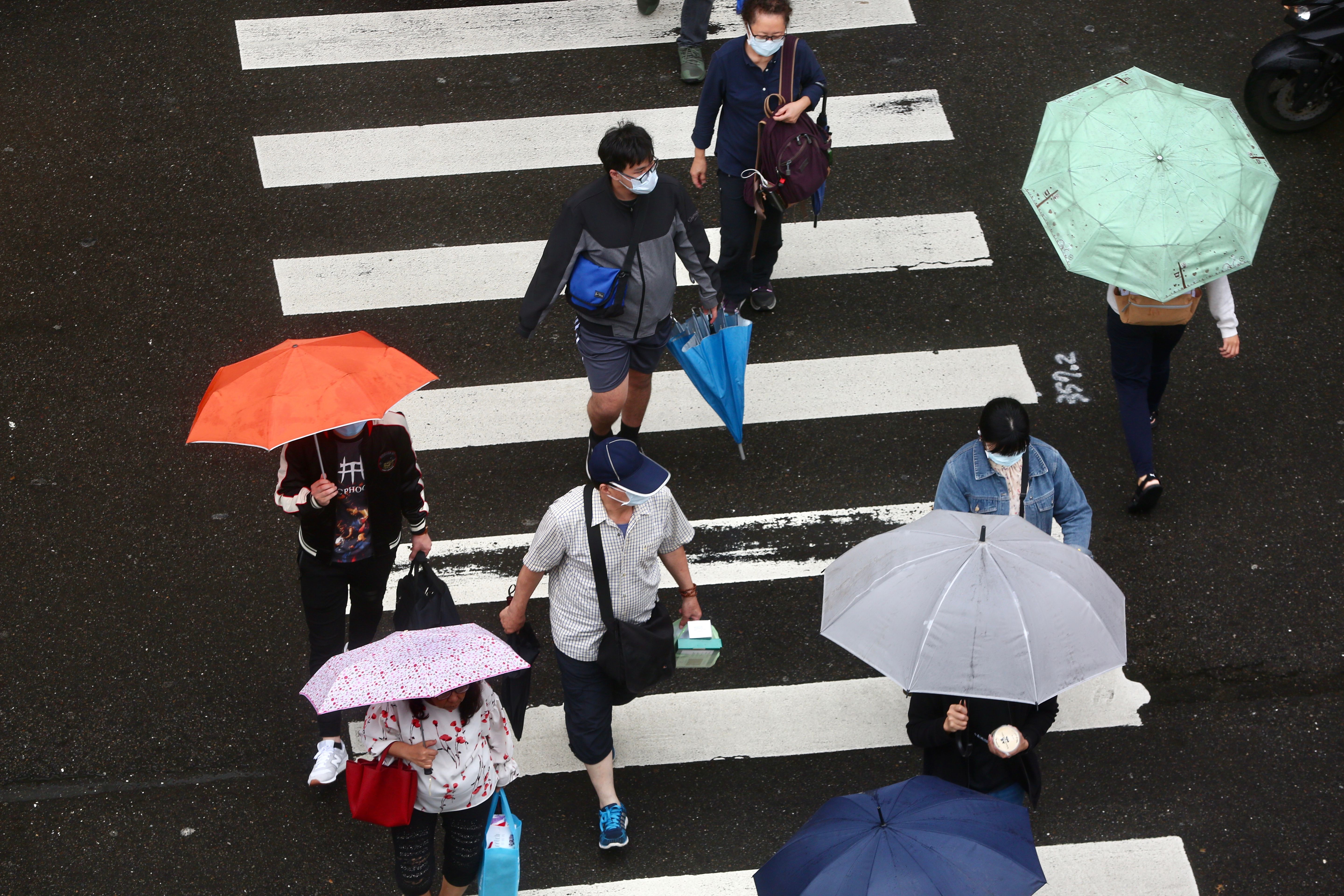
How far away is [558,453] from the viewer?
7.10 metres

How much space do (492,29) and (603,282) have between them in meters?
4.31

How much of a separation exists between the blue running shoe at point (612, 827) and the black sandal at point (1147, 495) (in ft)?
9.91

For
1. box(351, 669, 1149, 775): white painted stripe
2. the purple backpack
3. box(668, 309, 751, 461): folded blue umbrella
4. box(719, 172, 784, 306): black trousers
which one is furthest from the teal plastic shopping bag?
the purple backpack

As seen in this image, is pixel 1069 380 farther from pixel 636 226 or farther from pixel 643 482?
pixel 643 482

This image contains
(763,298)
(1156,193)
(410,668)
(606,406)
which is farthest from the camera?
(763,298)

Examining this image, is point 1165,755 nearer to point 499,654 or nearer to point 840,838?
point 840,838

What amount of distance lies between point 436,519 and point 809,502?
194 centimetres

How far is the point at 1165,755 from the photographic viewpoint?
223 inches

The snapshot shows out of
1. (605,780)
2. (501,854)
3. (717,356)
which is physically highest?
(717,356)

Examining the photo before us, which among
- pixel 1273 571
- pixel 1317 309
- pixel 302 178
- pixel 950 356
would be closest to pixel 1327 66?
pixel 1317 309

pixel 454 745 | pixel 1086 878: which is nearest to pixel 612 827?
pixel 454 745

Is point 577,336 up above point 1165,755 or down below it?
above

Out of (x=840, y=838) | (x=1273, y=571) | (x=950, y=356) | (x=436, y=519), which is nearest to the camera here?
(x=840, y=838)

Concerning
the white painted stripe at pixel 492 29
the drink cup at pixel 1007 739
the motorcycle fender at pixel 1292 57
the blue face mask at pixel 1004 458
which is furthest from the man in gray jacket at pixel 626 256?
the motorcycle fender at pixel 1292 57
